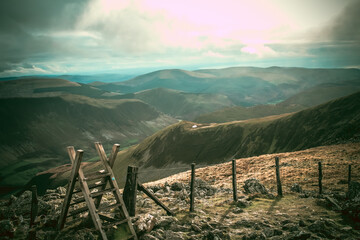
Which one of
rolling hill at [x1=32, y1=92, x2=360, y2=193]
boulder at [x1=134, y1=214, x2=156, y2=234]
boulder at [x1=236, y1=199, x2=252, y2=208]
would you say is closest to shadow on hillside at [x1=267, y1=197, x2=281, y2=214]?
boulder at [x1=236, y1=199, x2=252, y2=208]

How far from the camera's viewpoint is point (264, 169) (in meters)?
31.7

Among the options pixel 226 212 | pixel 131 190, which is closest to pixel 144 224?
pixel 131 190

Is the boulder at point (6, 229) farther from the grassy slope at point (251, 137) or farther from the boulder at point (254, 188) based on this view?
the grassy slope at point (251, 137)

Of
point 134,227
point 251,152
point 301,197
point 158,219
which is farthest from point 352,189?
point 251,152

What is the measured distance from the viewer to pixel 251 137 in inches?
4336

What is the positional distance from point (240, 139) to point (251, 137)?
575 cm

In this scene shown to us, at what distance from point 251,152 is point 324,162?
225 ft

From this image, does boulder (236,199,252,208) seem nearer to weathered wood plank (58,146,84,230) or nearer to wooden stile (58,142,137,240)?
wooden stile (58,142,137,240)

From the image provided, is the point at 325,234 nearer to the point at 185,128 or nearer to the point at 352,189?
the point at 352,189

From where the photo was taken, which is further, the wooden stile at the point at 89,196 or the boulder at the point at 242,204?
the boulder at the point at 242,204

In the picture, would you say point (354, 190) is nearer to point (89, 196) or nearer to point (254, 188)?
point (254, 188)

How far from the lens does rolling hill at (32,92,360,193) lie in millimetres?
92381

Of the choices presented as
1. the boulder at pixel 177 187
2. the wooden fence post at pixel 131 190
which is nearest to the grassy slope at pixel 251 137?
the boulder at pixel 177 187

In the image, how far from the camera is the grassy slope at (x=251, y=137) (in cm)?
9250
